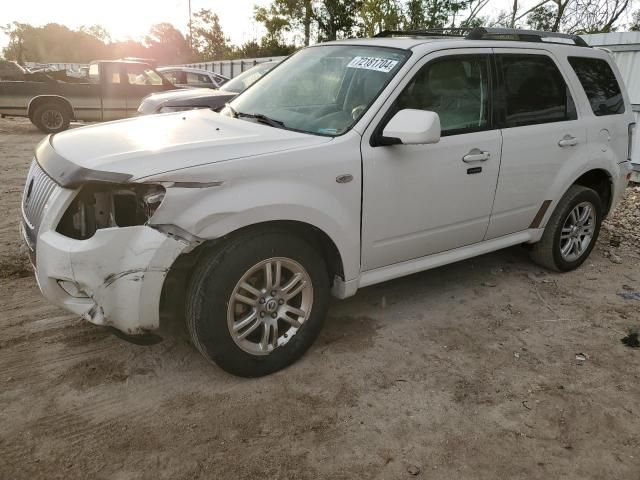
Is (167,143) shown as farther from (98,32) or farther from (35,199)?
(98,32)

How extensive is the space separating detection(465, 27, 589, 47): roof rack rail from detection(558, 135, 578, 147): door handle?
816 millimetres

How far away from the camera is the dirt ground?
2.39m

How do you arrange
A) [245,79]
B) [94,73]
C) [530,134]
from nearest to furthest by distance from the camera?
1. [530,134]
2. [245,79]
3. [94,73]

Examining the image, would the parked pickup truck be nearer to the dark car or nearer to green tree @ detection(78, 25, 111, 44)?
the dark car

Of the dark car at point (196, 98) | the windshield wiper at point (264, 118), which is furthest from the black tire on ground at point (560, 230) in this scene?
the dark car at point (196, 98)

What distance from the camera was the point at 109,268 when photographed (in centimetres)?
245

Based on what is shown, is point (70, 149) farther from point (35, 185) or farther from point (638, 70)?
point (638, 70)

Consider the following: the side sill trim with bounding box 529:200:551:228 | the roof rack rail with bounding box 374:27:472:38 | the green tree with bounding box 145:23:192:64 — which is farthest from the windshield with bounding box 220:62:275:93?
the green tree with bounding box 145:23:192:64

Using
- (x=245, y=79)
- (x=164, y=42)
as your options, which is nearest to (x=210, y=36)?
(x=164, y=42)

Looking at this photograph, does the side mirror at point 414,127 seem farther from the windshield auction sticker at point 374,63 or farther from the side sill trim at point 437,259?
the side sill trim at point 437,259

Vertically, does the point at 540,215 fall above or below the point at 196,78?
below

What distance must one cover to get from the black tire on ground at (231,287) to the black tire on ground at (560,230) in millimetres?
2376

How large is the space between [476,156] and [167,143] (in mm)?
2000

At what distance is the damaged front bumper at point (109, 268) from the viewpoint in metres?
2.44
